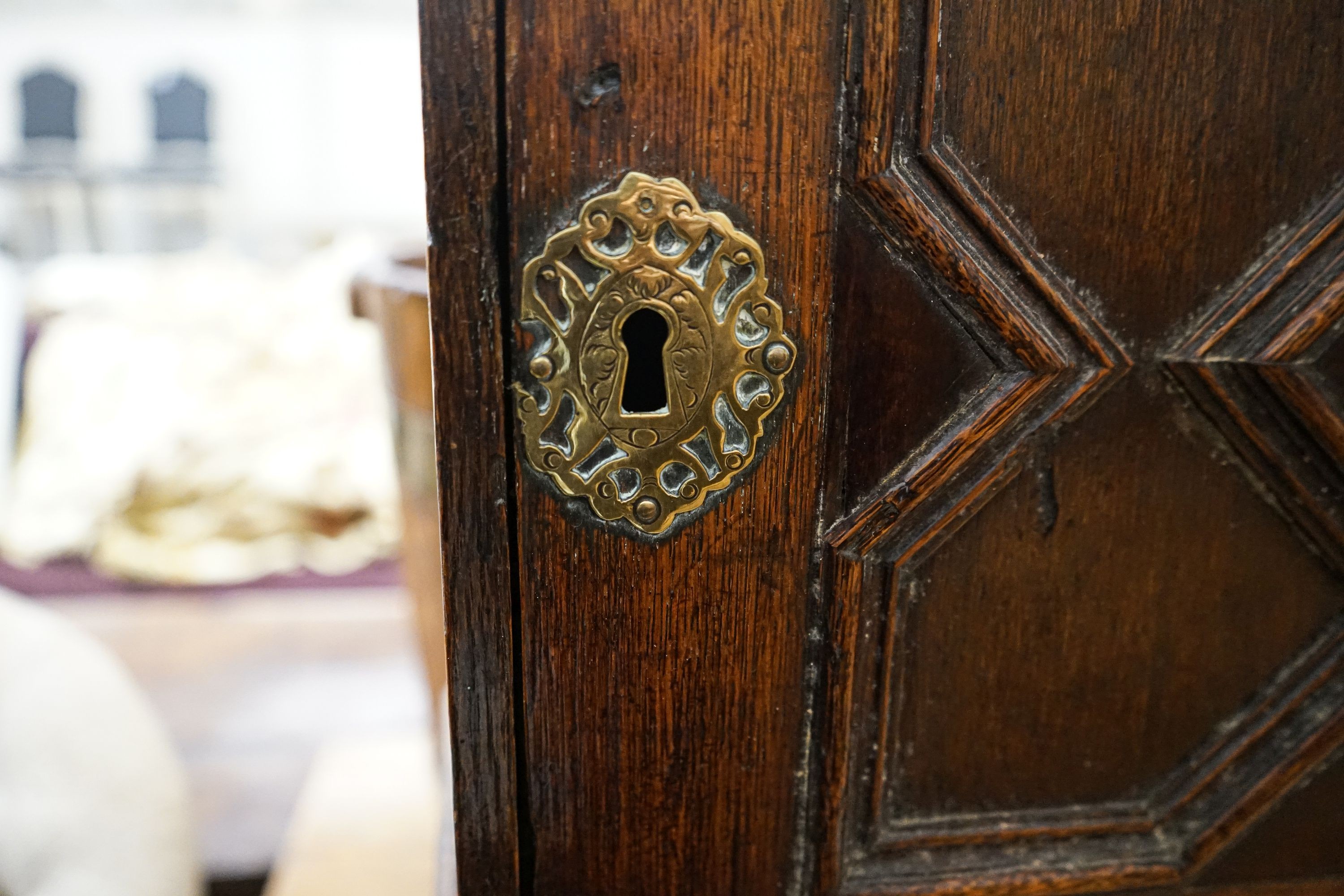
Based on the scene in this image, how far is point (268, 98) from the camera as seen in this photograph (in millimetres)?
2986

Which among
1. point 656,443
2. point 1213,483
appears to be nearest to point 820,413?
point 656,443

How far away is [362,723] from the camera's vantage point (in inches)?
40.9

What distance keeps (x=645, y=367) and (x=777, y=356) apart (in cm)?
5

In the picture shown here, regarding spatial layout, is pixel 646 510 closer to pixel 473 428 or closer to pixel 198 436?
pixel 473 428

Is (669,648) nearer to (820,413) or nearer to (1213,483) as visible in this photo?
(820,413)

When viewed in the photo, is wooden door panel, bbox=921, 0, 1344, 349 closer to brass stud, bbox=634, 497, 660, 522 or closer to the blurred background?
brass stud, bbox=634, 497, 660, 522

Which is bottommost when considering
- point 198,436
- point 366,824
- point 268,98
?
point 366,824

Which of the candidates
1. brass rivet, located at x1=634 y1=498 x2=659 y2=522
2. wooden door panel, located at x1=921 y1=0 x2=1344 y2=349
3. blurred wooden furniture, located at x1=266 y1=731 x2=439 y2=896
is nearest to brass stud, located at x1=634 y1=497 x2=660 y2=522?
brass rivet, located at x1=634 y1=498 x2=659 y2=522

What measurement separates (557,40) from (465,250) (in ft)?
0.25

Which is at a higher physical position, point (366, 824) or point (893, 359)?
point (893, 359)

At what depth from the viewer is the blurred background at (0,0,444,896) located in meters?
0.67

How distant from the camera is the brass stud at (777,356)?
12.7 inches

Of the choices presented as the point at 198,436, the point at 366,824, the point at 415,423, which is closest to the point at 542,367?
the point at 415,423

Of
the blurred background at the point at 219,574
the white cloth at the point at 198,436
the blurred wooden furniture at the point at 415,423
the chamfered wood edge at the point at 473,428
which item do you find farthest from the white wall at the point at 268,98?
the chamfered wood edge at the point at 473,428
